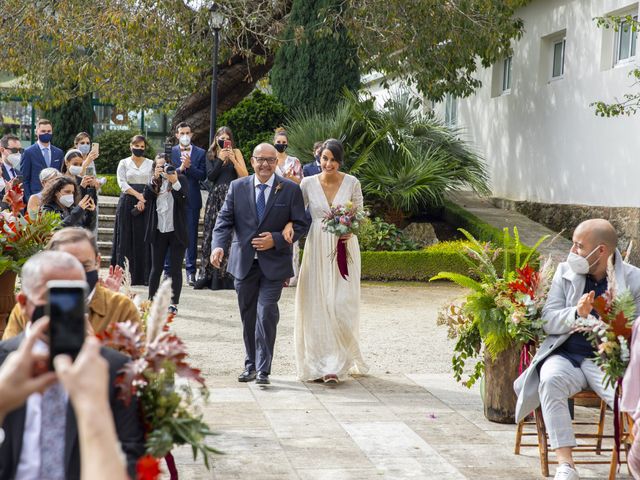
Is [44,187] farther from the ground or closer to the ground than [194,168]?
closer to the ground

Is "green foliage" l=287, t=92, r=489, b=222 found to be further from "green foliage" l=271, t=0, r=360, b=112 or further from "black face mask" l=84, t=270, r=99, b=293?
"black face mask" l=84, t=270, r=99, b=293

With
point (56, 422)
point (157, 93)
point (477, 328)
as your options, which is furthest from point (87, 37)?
point (56, 422)

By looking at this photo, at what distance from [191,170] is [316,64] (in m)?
7.32

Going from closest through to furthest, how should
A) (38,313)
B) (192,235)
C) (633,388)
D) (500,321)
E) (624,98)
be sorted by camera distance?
(38,313), (633,388), (500,321), (192,235), (624,98)

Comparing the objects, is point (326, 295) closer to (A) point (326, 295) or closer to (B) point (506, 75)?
(A) point (326, 295)

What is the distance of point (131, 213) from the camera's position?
40.8 feet

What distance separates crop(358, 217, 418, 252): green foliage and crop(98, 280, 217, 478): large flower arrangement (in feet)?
42.2

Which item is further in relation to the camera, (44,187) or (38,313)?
(44,187)

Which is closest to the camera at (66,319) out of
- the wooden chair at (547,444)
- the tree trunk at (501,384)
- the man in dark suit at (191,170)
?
the wooden chair at (547,444)

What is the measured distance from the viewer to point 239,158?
1320 centimetres

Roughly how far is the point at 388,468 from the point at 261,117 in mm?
14876

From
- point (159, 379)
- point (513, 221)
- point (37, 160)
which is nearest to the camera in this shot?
point (159, 379)

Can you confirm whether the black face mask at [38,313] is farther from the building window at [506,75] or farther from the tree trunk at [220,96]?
the building window at [506,75]

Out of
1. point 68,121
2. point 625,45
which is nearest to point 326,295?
point 625,45
